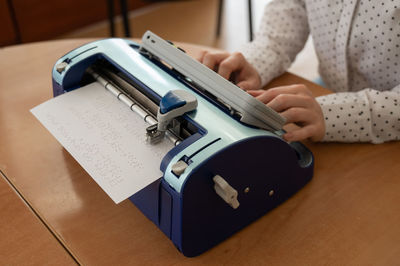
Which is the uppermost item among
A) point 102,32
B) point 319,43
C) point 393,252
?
point 319,43

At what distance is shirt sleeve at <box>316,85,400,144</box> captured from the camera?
875 mm

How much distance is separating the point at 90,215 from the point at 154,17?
2494mm

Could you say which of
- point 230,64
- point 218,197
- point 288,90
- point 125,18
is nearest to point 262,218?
point 218,197

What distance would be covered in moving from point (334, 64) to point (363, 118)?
23 centimetres

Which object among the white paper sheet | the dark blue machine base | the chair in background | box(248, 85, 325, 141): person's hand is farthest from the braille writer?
the chair in background

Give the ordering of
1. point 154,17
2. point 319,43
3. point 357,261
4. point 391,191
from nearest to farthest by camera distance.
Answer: point 357,261, point 391,191, point 319,43, point 154,17

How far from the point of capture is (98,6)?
2873 millimetres

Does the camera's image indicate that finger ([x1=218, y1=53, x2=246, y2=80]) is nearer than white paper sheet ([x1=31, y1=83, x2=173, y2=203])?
No

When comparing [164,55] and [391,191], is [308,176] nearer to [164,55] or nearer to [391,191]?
[391,191]

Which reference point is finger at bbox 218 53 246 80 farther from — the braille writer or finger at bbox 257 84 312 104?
finger at bbox 257 84 312 104

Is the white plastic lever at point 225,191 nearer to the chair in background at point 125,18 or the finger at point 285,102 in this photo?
the finger at point 285,102

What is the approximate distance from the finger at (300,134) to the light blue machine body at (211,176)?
0.04 m

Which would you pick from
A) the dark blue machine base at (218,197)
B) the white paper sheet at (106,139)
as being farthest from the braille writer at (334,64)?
the white paper sheet at (106,139)

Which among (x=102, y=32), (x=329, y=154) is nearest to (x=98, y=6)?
(x=102, y=32)
